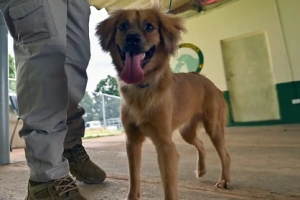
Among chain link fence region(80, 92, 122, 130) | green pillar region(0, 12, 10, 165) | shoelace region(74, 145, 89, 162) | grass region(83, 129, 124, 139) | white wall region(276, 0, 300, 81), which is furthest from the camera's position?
grass region(83, 129, 124, 139)

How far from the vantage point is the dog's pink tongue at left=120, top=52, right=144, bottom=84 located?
4.20 ft

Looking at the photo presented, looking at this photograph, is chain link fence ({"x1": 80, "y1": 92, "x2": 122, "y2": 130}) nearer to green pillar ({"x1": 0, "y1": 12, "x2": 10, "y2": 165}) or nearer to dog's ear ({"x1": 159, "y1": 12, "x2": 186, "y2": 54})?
green pillar ({"x1": 0, "y1": 12, "x2": 10, "y2": 165})

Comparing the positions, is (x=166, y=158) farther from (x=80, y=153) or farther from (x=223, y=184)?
(x=80, y=153)

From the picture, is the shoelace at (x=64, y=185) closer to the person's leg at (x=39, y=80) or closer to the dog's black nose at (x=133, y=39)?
Answer: the person's leg at (x=39, y=80)

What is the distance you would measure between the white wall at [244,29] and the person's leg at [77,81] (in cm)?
364

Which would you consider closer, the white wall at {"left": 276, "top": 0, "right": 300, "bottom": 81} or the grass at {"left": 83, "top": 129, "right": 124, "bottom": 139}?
the white wall at {"left": 276, "top": 0, "right": 300, "bottom": 81}

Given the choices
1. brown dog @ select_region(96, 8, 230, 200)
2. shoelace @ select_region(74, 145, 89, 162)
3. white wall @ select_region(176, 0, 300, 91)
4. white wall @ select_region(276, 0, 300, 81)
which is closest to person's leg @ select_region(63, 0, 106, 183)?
shoelace @ select_region(74, 145, 89, 162)

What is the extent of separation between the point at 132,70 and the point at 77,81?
29 cm

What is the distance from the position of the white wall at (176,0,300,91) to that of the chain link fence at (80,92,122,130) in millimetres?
2415

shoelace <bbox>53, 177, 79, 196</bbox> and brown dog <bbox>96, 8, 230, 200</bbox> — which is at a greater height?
brown dog <bbox>96, 8, 230, 200</bbox>

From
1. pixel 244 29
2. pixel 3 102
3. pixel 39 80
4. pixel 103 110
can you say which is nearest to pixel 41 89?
pixel 39 80

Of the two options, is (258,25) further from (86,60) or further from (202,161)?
(86,60)

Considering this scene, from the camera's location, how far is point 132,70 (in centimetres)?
129

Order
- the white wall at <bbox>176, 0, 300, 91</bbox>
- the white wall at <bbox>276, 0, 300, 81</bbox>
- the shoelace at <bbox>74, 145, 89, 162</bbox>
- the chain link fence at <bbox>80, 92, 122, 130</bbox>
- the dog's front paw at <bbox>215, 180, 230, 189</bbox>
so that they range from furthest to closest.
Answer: the chain link fence at <bbox>80, 92, 122, 130</bbox> → the white wall at <bbox>176, 0, 300, 91</bbox> → the white wall at <bbox>276, 0, 300, 81</bbox> → the shoelace at <bbox>74, 145, 89, 162</bbox> → the dog's front paw at <bbox>215, 180, 230, 189</bbox>
